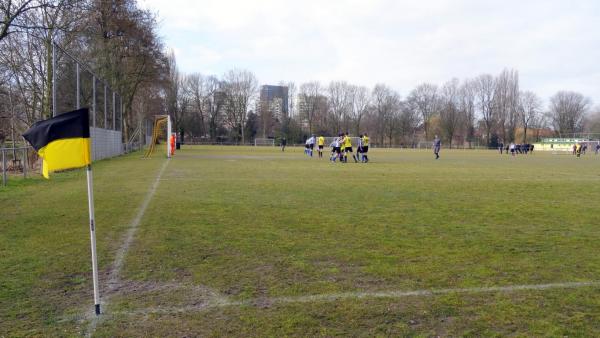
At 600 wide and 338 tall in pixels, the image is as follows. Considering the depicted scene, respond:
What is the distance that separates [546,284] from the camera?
4766 mm

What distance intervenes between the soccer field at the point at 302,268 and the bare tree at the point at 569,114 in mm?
112968

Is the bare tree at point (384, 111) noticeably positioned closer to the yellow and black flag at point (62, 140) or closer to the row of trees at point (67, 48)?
the row of trees at point (67, 48)

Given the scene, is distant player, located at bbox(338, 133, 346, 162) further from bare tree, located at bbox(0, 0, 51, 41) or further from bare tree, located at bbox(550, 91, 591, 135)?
bare tree, located at bbox(550, 91, 591, 135)

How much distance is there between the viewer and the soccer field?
381 cm

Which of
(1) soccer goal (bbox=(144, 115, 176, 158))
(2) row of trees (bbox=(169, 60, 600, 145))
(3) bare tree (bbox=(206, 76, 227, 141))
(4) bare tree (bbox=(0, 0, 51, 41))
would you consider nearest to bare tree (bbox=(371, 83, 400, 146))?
(2) row of trees (bbox=(169, 60, 600, 145))

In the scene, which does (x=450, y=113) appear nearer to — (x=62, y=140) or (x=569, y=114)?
(x=569, y=114)

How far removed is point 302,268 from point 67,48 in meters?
25.4

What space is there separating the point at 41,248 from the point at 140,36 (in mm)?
35631

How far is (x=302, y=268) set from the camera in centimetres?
530

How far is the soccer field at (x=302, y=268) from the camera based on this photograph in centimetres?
381

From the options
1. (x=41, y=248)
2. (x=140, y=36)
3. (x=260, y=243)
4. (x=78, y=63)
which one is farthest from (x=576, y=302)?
(x=140, y=36)

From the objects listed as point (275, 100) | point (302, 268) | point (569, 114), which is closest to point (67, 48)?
point (302, 268)

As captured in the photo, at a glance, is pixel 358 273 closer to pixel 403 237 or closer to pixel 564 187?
pixel 403 237

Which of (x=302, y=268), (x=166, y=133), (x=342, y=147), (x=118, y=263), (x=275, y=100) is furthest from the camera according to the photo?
(x=275, y=100)
